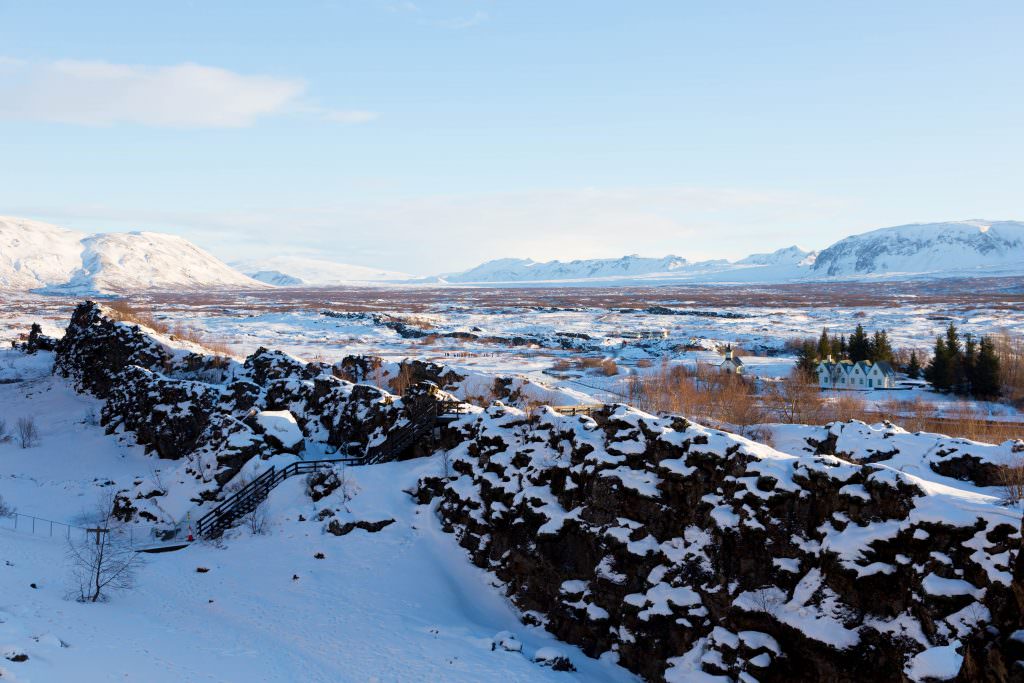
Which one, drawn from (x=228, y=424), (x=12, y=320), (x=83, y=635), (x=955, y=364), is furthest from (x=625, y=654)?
(x=12, y=320)

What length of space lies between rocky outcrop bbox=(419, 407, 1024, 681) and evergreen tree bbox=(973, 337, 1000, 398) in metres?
49.2

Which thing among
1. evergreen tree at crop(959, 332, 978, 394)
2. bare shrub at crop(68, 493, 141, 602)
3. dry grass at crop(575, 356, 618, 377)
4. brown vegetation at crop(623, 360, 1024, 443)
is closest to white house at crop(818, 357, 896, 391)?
evergreen tree at crop(959, 332, 978, 394)

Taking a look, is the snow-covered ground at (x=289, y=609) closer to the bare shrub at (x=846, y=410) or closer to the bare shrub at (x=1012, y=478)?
the bare shrub at (x=1012, y=478)

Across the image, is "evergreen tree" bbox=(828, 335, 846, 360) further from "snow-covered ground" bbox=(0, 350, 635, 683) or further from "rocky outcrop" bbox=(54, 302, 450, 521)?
"snow-covered ground" bbox=(0, 350, 635, 683)

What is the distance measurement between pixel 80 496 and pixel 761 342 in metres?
94.8

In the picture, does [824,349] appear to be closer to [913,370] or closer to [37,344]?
[913,370]

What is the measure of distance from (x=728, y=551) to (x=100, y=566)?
19932 mm

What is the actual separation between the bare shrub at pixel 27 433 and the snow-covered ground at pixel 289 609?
970 cm

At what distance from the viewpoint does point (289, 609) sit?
22688 mm

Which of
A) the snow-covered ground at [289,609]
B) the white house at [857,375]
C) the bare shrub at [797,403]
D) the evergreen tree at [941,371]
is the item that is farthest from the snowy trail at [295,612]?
the evergreen tree at [941,371]

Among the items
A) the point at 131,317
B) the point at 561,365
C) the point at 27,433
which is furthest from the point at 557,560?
the point at 131,317

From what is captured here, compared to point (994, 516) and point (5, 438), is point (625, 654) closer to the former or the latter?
point (994, 516)

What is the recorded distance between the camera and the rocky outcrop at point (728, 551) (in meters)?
15.8

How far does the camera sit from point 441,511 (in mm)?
28172
